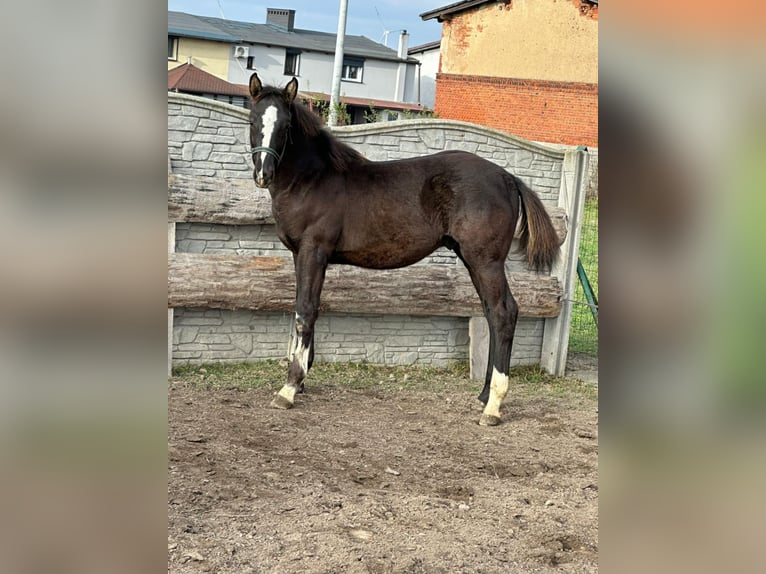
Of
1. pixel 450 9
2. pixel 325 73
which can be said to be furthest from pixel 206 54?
pixel 450 9

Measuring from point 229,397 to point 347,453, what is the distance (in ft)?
4.58

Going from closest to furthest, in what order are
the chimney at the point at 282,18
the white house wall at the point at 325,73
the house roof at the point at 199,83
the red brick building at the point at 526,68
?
the red brick building at the point at 526,68 → the house roof at the point at 199,83 → the white house wall at the point at 325,73 → the chimney at the point at 282,18

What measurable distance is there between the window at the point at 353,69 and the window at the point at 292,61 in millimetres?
2370

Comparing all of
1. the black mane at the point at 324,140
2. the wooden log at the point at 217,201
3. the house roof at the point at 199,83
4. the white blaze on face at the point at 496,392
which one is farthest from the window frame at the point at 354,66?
the white blaze on face at the point at 496,392

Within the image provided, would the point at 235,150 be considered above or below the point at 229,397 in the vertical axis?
above

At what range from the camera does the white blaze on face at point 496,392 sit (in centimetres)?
524

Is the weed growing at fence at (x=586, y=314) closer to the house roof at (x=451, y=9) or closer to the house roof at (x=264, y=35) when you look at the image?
the house roof at (x=451, y=9)

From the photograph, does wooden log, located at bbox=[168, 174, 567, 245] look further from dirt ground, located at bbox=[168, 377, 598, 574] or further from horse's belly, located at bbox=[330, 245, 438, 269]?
dirt ground, located at bbox=[168, 377, 598, 574]

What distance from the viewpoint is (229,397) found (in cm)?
543

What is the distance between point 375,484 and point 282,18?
41.5 metres

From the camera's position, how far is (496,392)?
5258 mm

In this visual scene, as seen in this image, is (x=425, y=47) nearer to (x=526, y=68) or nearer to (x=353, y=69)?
(x=353, y=69)
